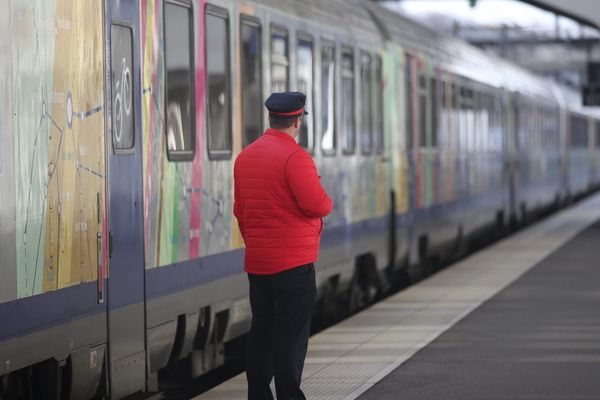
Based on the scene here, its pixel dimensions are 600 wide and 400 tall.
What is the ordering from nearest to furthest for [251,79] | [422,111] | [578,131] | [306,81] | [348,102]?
[251,79] → [306,81] → [348,102] → [422,111] → [578,131]

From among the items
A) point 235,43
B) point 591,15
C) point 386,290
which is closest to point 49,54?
point 235,43

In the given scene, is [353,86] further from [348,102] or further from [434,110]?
[434,110]

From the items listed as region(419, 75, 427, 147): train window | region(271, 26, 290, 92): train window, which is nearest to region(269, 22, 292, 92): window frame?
region(271, 26, 290, 92): train window

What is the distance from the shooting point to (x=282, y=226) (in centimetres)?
716

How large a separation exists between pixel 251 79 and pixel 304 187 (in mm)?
3919

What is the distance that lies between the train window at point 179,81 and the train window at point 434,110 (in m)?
10.3

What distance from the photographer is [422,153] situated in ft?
61.8

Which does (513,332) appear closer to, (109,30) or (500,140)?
(109,30)

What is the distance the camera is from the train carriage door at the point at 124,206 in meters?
8.01

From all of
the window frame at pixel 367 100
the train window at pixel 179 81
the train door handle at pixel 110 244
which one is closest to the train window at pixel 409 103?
the window frame at pixel 367 100

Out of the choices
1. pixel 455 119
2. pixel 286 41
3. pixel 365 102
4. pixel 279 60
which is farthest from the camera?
pixel 455 119

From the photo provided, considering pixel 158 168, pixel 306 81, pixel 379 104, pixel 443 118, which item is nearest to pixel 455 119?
pixel 443 118

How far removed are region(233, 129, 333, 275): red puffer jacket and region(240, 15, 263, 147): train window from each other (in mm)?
3469

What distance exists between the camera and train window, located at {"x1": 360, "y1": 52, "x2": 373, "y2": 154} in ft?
49.9
